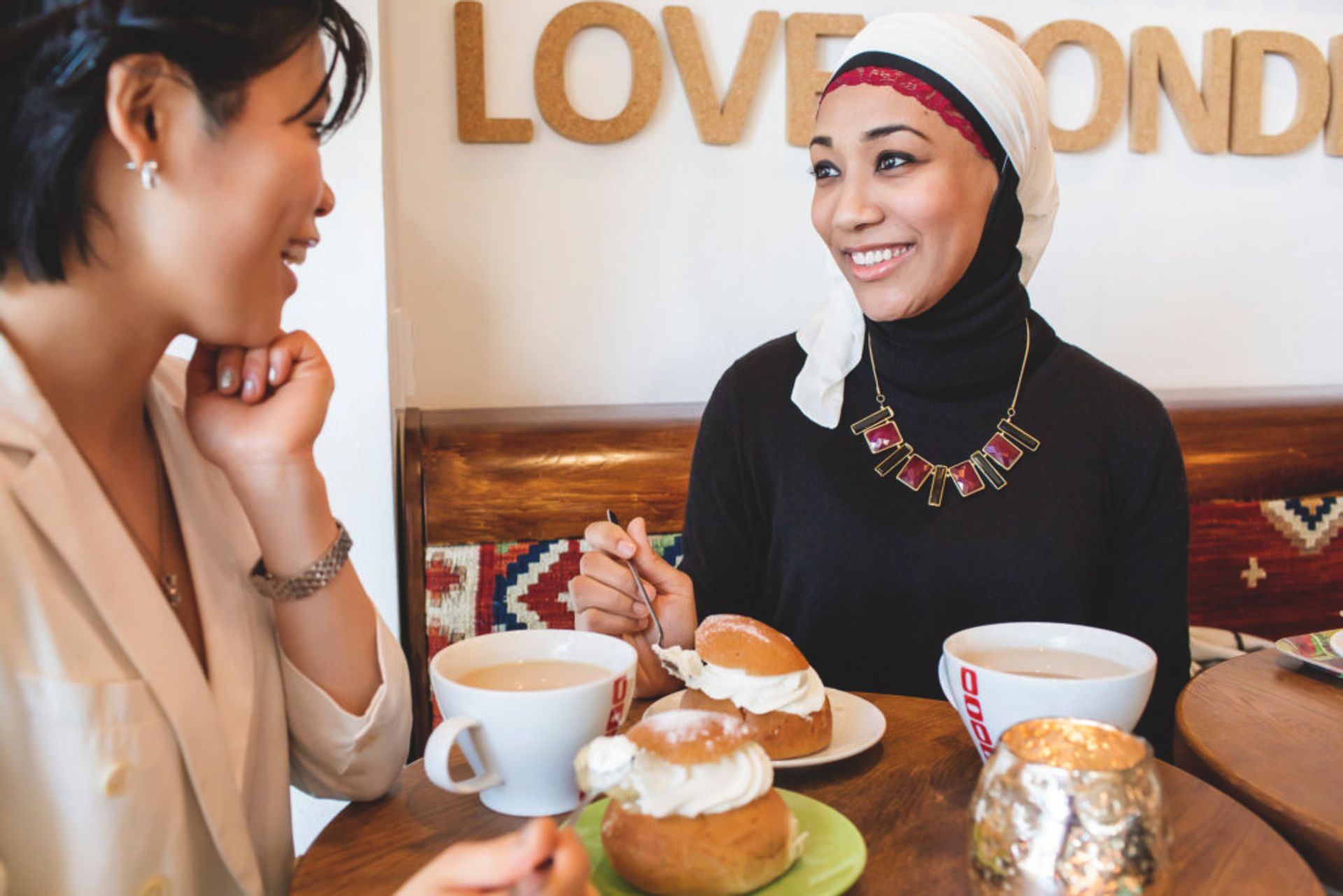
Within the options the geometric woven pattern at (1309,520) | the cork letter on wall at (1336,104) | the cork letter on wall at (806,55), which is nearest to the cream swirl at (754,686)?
the cork letter on wall at (806,55)

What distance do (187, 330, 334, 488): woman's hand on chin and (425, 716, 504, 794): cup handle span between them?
10.8 inches

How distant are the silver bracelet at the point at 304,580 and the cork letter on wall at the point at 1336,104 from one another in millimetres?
2549

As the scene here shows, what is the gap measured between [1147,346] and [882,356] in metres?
1.29

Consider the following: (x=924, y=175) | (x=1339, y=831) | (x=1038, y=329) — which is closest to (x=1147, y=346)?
(x=1038, y=329)

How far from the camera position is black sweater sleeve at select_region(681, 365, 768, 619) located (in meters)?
1.63

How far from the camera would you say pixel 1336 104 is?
2590 millimetres

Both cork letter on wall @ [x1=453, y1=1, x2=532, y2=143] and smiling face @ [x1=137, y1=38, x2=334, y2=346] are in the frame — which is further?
cork letter on wall @ [x1=453, y1=1, x2=532, y2=143]

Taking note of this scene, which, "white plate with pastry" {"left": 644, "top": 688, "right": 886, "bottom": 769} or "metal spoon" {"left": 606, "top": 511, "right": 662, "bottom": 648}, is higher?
"metal spoon" {"left": 606, "top": 511, "right": 662, "bottom": 648}

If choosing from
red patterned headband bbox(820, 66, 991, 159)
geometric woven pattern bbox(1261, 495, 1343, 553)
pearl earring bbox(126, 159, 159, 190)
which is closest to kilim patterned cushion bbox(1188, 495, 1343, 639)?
geometric woven pattern bbox(1261, 495, 1343, 553)

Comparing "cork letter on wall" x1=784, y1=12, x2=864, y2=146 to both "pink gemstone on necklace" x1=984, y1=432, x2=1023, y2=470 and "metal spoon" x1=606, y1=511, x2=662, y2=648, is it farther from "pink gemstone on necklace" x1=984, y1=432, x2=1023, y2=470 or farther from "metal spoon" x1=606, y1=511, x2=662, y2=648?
"metal spoon" x1=606, y1=511, x2=662, y2=648

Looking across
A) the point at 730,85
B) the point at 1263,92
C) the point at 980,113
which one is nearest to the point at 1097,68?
the point at 1263,92

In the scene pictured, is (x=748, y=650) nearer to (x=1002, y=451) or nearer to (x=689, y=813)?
(x=689, y=813)

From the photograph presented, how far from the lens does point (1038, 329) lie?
1.60 meters

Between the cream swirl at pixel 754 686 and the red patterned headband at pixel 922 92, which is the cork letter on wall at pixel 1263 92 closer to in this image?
the red patterned headband at pixel 922 92
